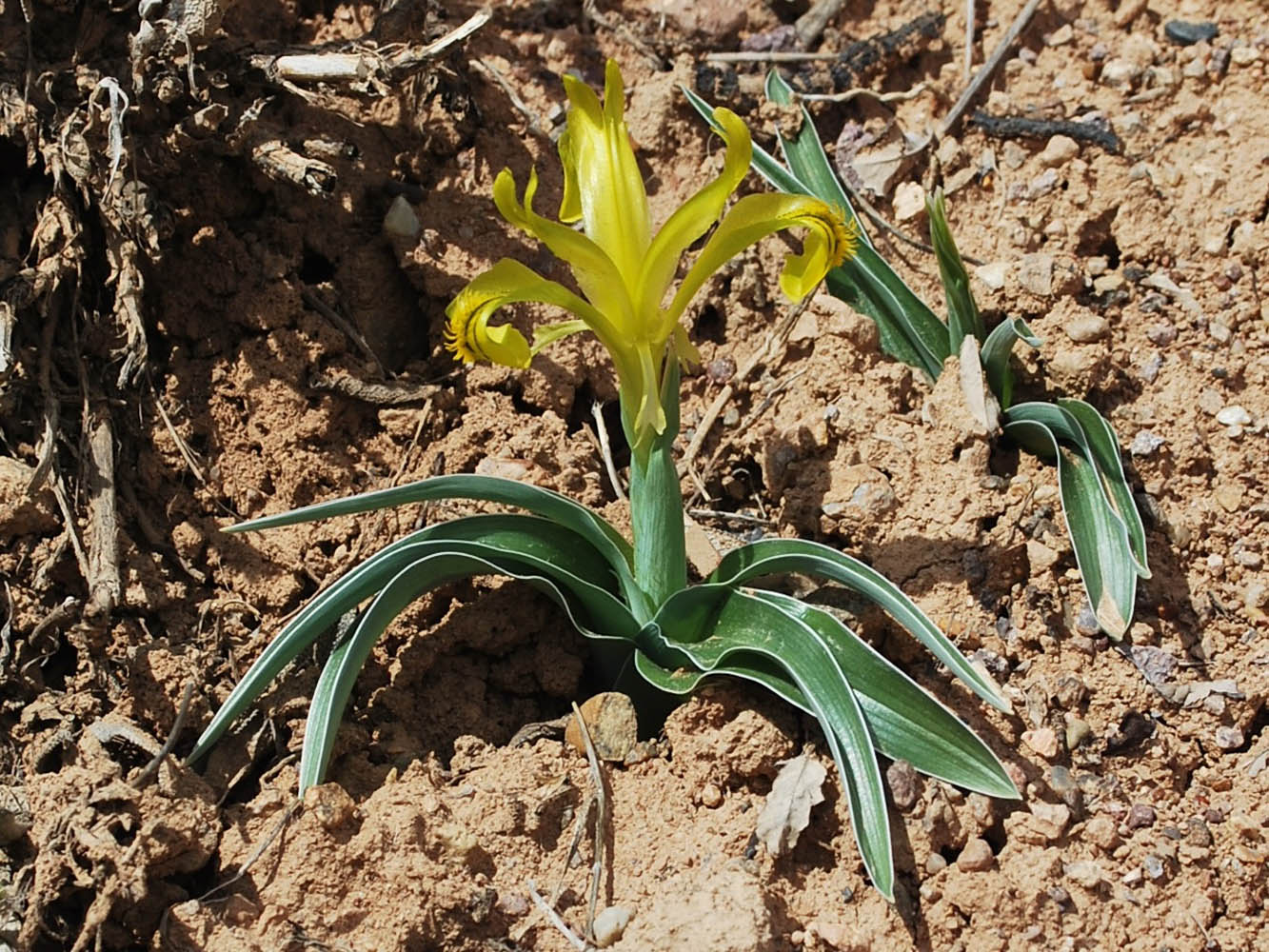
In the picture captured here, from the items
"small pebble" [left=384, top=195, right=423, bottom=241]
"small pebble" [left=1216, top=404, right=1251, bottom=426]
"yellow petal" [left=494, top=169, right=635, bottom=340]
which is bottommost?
"yellow petal" [left=494, top=169, right=635, bottom=340]

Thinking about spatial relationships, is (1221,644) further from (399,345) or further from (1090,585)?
(399,345)

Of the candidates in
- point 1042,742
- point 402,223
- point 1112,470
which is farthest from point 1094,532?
point 402,223

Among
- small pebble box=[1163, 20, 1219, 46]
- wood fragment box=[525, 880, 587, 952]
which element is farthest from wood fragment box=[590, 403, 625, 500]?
small pebble box=[1163, 20, 1219, 46]

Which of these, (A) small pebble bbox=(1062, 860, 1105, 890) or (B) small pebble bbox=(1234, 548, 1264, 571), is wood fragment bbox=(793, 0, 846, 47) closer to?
(B) small pebble bbox=(1234, 548, 1264, 571)

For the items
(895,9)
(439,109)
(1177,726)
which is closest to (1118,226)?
(895,9)

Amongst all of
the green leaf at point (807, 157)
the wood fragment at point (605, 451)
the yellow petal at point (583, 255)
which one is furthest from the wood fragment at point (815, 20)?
the yellow petal at point (583, 255)

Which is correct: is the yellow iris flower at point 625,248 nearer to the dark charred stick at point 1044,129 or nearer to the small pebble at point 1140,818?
the small pebble at point 1140,818

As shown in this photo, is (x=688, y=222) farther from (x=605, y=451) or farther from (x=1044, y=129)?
(x=1044, y=129)
